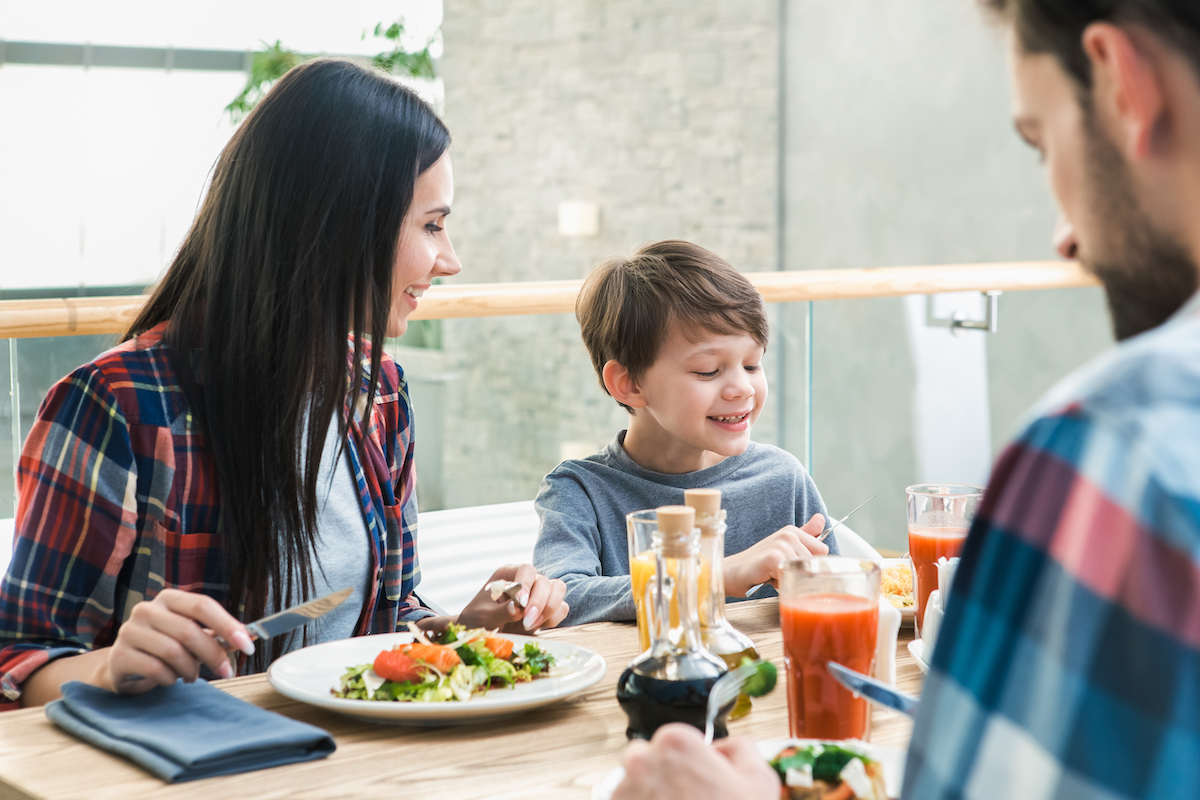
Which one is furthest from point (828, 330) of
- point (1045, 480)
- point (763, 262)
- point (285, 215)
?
point (763, 262)

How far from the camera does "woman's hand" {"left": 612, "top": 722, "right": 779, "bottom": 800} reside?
0.64 metres

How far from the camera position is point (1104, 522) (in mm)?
438

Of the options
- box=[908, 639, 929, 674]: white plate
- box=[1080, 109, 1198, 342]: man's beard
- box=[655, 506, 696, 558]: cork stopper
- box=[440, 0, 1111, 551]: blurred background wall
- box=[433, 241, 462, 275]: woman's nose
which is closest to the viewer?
box=[1080, 109, 1198, 342]: man's beard

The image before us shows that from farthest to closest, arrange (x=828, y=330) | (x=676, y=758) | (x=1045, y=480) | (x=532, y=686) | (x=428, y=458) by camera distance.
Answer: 1. (x=828, y=330)
2. (x=428, y=458)
3. (x=532, y=686)
4. (x=676, y=758)
5. (x=1045, y=480)

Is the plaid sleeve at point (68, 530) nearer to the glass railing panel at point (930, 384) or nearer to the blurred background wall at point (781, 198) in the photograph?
the blurred background wall at point (781, 198)

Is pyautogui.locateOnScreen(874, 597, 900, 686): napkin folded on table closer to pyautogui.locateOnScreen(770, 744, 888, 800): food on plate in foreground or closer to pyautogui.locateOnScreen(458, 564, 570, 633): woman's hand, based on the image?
pyautogui.locateOnScreen(770, 744, 888, 800): food on plate in foreground

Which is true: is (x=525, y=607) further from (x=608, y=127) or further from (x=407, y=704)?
(x=608, y=127)

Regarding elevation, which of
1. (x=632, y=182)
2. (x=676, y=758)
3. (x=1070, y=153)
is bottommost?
(x=676, y=758)

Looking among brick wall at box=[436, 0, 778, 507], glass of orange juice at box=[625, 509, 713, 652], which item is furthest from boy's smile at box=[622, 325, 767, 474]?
brick wall at box=[436, 0, 778, 507]

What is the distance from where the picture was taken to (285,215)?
143 cm

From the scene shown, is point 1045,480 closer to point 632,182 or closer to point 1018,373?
point 1018,373

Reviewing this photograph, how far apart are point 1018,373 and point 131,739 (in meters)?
4.21

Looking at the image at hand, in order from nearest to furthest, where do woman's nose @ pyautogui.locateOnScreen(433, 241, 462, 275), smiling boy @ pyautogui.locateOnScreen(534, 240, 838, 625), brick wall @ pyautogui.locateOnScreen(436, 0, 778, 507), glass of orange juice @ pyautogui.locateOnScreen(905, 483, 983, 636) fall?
glass of orange juice @ pyautogui.locateOnScreen(905, 483, 983, 636) < woman's nose @ pyautogui.locateOnScreen(433, 241, 462, 275) < smiling boy @ pyautogui.locateOnScreen(534, 240, 838, 625) < brick wall @ pyautogui.locateOnScreen(436, 0, 778, 507)

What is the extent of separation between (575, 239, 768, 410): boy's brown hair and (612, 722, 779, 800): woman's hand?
125cm
